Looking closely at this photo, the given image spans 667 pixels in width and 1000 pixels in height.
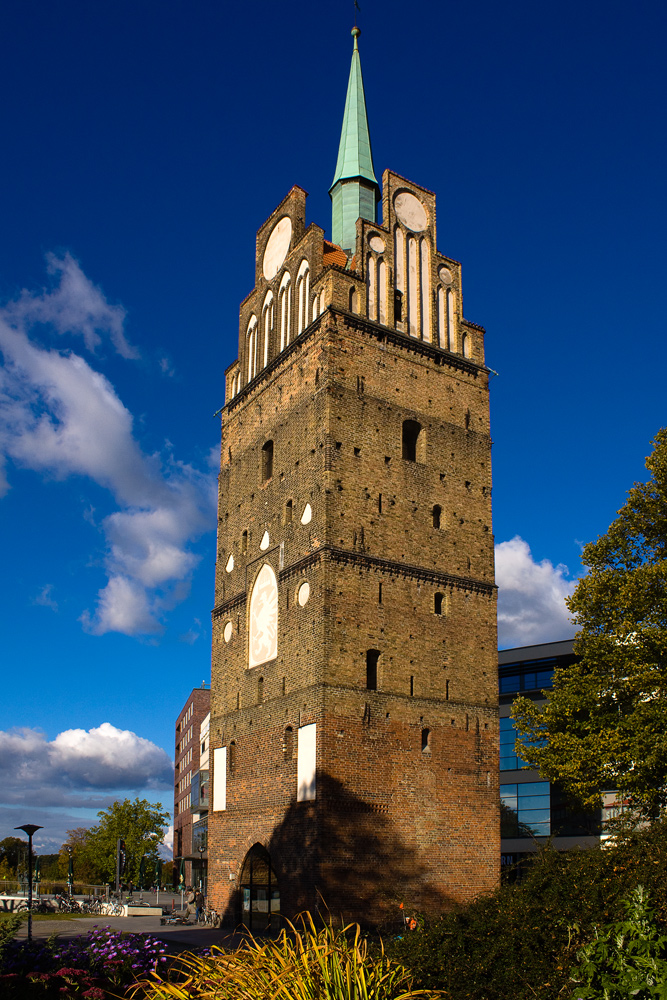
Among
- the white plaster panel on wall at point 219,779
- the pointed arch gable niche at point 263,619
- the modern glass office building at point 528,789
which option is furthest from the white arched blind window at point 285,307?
the modern glass office building at point 528,789

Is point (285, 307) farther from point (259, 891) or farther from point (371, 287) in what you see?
point (259, 891)

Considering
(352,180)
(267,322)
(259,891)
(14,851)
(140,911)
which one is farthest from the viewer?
(14,851)

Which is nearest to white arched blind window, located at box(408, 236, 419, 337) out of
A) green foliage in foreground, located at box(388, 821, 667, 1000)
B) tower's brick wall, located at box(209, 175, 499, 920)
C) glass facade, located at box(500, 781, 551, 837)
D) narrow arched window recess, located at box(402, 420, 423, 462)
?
tower's brick wall, located at box(209, 175, 499, 920)

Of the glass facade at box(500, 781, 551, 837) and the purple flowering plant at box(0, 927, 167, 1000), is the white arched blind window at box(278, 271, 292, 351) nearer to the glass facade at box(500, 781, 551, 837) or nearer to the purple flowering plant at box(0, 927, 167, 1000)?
the purple flowering plant at box(0, 927, 167, 1000)

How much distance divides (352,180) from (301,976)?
88.2ft

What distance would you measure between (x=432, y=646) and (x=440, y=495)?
4.24 meters

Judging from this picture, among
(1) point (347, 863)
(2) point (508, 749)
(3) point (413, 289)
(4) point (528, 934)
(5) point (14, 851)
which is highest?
(3) point (413, 289)

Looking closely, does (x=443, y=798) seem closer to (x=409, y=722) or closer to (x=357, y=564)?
(x=409, y=722)

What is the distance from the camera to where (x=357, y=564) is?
899 inches

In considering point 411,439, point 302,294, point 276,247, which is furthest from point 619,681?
point 276,247

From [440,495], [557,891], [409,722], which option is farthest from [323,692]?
[557,891]

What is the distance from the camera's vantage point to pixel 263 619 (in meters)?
25.3

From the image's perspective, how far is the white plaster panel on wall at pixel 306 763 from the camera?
21.0m

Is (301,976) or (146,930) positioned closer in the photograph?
(301,976)
